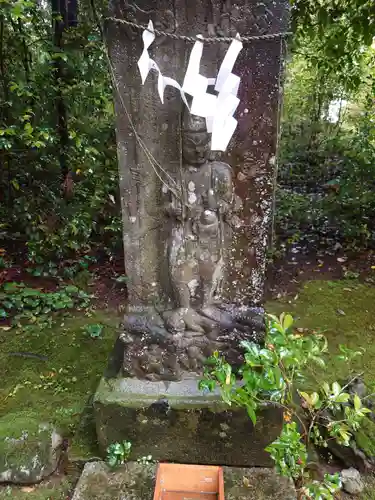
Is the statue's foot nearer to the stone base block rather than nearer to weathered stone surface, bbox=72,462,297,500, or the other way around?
the stone base block

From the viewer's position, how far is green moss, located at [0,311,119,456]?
254 cm

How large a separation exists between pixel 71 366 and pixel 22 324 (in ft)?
2.76

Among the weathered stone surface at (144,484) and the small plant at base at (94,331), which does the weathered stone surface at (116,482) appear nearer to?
the weathered stone surface at (144,484)

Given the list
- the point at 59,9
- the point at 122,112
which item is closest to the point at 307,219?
the point at 59,9

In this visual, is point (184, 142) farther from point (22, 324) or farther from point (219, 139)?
point (22, 324)

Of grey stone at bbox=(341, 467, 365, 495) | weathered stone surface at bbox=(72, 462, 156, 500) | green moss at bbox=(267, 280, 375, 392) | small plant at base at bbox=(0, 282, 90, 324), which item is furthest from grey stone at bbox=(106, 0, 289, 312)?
small plant at base at bbox=(0, 282, 90, 324)

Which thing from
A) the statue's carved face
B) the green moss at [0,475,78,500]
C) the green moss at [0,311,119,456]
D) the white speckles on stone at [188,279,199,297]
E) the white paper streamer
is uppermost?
the white paper streamer

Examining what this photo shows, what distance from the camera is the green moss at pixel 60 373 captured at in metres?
2.54

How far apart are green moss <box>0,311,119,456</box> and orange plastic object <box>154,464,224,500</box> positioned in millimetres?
520

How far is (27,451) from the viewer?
2201mm

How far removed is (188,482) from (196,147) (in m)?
1.53

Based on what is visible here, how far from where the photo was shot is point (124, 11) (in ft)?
5.93

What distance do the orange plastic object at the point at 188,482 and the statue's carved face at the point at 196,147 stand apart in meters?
1.42

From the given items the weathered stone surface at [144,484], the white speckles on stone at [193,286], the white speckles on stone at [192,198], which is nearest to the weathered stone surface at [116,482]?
the weathered stone surface at [144,484]
